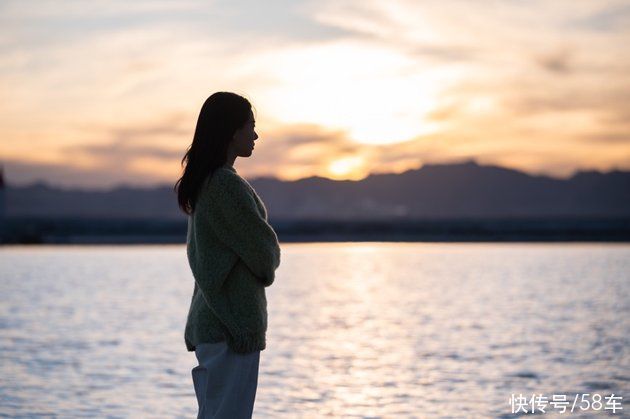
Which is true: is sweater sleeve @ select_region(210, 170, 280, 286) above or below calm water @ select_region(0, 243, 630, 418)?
above

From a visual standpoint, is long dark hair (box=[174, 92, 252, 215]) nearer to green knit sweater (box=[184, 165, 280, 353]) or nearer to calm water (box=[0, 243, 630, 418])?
green knit sweater (box=[184, 165, 280, 353])

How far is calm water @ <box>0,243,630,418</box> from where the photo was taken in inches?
332

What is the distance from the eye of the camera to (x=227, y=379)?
12.4ft

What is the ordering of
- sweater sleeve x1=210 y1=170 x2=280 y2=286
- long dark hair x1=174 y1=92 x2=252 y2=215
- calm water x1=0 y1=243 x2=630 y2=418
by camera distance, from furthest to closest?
1. calm water x1=0 y1=243 x2=630 y2=418
2. long dark hair x1=174 y1=92 x2=252 y2=215
3. sweater sleeve x1=210 y1=170 x2=280 y2=286

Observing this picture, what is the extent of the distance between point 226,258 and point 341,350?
8.40 m

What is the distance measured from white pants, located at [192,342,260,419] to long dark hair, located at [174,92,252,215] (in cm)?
58

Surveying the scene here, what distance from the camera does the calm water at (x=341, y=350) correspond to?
27.7 ft

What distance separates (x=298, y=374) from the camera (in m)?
9.98

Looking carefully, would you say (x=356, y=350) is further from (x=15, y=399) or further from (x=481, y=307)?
(x=481, y=307)

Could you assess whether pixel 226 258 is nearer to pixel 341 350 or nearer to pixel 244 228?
pixel 244 228

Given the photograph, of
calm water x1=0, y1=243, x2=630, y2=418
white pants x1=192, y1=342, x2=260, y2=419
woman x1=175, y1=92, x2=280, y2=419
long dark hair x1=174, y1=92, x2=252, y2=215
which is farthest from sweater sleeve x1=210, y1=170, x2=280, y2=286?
calm water x1=0, y1=243, x2=630, y2=418

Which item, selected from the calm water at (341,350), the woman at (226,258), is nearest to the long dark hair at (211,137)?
the woman at (226,258)

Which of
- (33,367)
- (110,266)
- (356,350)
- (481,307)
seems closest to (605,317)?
(481,307)

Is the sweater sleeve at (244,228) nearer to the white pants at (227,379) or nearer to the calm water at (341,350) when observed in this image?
the white pants at (227,379)
